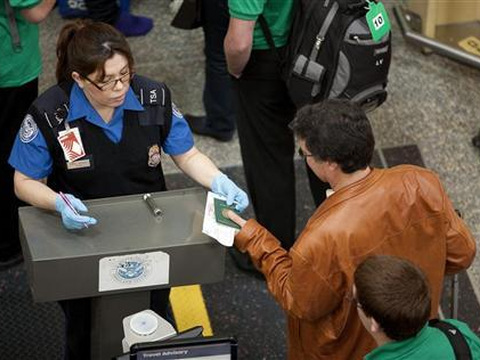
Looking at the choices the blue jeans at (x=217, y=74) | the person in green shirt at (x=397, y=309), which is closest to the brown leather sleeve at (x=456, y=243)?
the person in green shirt at (x=397, y=309)

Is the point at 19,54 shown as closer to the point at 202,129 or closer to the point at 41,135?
the point at 41,135

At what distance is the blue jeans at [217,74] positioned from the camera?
4520 mm

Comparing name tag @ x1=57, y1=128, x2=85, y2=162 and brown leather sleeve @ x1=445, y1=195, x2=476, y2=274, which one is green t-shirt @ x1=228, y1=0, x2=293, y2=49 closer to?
name tag @ x1=57, y1=128, x2=85, y2=162

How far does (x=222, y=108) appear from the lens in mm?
5172

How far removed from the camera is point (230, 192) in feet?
10.3

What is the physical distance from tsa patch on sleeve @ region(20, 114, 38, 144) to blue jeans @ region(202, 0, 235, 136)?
1.60 metres

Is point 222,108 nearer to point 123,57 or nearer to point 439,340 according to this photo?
point 123,57

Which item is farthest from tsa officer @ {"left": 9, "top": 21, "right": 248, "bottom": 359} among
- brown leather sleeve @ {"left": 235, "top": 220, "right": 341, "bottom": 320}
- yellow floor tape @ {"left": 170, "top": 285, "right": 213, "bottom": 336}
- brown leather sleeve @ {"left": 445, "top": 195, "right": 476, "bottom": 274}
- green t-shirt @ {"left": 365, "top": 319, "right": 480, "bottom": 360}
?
yellow floor tape @ {"left": 170, "top": 285, "right": 213, "bottom": 336}

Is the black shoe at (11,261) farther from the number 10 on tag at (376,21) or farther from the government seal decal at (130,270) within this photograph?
the number 10 on tag at (376,21)

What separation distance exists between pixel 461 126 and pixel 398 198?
8.84 feet

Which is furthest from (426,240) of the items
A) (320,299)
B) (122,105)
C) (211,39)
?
(211,39)

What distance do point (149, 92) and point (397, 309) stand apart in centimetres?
123

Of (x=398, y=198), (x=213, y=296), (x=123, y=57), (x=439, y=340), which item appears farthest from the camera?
(x=213, y=296)

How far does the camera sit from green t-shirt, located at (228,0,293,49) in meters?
3.63
